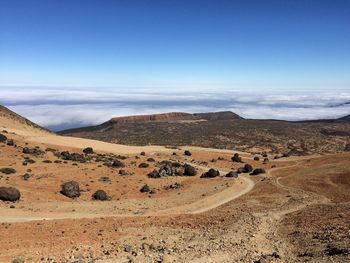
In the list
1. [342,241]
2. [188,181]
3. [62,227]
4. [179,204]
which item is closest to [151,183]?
[188,181]

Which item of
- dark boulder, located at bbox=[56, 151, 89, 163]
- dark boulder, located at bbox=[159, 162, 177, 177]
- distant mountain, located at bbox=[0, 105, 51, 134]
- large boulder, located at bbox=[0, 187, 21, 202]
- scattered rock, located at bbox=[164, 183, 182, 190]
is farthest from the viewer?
distant mountain, located at bbox=[0, 105, 51, 134]

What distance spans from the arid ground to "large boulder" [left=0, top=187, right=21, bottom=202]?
0.41 m

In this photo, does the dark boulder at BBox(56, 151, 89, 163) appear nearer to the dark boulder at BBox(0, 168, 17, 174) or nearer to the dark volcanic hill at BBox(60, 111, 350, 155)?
the dark boulder at BBox(0, 168, 17, 174)

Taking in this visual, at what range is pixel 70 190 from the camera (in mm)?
34188

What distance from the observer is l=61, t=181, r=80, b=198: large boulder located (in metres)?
34.0

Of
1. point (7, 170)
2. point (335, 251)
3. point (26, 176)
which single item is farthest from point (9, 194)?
point (335, 251)

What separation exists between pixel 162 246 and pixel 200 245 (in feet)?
5.78

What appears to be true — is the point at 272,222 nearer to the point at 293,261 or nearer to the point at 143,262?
the point at 293,261

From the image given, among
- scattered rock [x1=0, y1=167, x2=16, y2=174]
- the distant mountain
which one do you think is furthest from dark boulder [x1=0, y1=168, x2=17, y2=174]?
the distant mountain

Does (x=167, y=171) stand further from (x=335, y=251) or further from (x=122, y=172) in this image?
(x=335, y=251)

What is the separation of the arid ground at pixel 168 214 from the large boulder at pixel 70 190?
443mm

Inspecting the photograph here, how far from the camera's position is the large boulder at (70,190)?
33969 millimetres

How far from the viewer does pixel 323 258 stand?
15773mm

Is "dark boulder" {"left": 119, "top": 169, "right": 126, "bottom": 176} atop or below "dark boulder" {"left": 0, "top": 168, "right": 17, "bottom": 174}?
below
